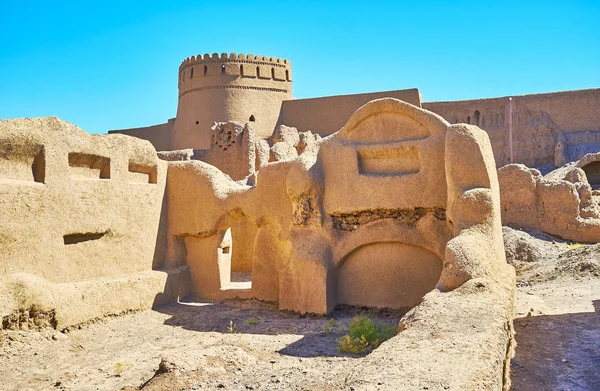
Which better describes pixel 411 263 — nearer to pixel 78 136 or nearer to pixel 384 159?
pixel 384 159

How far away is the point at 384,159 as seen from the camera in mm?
8555

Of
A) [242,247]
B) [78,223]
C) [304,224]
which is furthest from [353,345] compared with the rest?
[242,247]

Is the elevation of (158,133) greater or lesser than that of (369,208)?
A: greater

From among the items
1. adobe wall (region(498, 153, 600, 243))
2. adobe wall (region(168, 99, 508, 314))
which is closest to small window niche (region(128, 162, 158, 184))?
adobe wall (region(168, 99, 508, 314))

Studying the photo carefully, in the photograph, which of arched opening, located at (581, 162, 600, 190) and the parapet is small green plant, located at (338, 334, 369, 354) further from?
the parapet

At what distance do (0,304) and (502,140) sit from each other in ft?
67.0

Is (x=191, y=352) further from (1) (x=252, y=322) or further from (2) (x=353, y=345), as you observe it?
(1) (x=252, y=322)

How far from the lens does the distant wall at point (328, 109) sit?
72.2ft

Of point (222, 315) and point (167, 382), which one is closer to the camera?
point (167, 382)

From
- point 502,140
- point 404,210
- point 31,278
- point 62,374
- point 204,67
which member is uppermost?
point 204,67

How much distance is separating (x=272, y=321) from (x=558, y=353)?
13.5 ft

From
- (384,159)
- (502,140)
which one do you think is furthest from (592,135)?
(384,159)

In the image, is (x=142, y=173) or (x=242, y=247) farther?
(x=242, y=247)

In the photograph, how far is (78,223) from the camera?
824 centimetres
